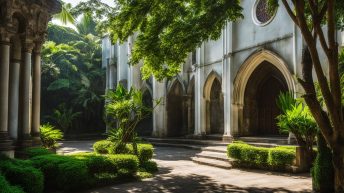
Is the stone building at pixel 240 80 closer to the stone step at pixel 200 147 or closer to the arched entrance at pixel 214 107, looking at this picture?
the arched entrance at pixel 214 107

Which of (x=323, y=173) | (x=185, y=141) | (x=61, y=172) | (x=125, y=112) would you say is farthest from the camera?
(x=185, y=141)

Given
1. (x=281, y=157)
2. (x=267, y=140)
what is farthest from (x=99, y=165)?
(x=267, y=140)

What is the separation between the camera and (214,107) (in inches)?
846

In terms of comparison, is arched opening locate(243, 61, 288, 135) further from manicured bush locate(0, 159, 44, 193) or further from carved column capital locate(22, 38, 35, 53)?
manicured bush locate(0, 159, 44, 193)

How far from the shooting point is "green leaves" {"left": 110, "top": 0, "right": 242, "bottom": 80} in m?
8.60

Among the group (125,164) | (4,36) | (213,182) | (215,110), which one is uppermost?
(4,36)

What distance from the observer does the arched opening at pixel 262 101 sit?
18.3m

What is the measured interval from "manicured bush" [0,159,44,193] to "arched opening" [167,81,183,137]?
17.7m

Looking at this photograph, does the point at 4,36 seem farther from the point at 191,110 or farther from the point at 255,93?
the point at 191,110

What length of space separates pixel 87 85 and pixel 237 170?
22.5 m

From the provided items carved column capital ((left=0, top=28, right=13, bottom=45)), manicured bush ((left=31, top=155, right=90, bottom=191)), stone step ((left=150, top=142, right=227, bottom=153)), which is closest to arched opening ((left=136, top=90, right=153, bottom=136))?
stone step ((left=150, top=142, right=227, bottom=153))

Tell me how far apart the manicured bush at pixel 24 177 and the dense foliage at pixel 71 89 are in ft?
73.6

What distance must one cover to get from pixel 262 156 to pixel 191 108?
11931mm

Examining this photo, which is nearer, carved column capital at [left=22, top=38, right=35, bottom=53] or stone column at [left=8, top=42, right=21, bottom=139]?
stone column at [left=8, top=42, right=21, bottom=139]
